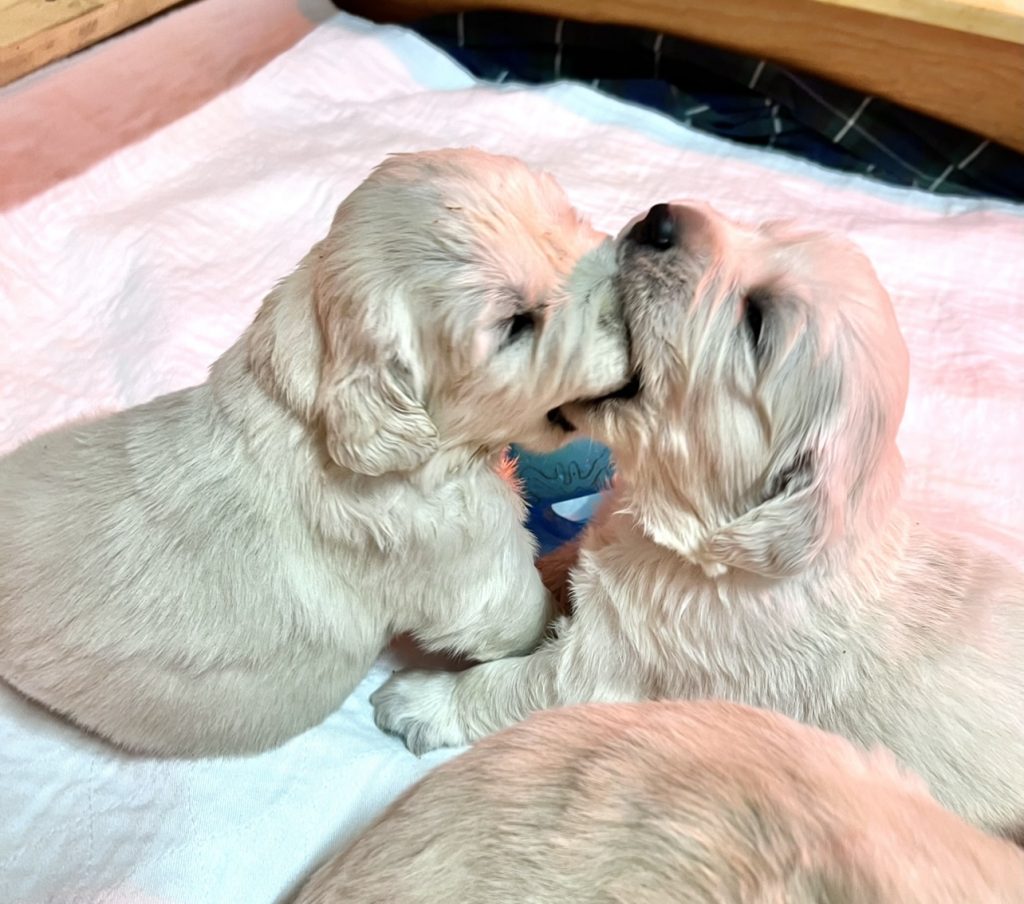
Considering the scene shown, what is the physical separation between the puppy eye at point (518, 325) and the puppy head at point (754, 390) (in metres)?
0.17

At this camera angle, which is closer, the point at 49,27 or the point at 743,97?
the point at 49,27

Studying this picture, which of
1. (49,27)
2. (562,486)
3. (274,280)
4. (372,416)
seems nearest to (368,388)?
(372,416)

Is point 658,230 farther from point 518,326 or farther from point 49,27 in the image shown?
point 49,27

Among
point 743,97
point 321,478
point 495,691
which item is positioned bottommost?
point 495,691

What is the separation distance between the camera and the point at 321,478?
5.61 feet

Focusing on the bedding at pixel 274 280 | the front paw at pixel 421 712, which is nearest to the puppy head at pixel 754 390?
the front paw at pixel 421 712

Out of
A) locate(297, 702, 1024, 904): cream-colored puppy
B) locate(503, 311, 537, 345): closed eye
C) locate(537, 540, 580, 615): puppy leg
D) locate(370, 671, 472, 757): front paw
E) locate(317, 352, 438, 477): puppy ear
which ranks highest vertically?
locate(503, 311, 537, 345): closed eye

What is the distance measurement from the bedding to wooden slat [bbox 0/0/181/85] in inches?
3.9

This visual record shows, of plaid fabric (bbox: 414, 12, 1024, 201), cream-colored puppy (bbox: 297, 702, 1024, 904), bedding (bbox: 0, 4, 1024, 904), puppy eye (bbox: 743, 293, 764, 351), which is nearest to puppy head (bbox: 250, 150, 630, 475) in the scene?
puppy eye (bbox: 743, 293, 764, 351)

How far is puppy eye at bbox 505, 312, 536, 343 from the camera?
62.1 inches

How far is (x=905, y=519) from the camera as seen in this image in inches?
70.6

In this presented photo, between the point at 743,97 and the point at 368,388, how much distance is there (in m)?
2.46

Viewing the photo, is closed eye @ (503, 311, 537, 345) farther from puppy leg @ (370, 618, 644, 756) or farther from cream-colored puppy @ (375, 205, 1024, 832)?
puppy leg @ (370, 618, 644, 756)

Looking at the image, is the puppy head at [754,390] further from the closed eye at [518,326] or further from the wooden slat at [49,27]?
the wooden slat at [49,27]
